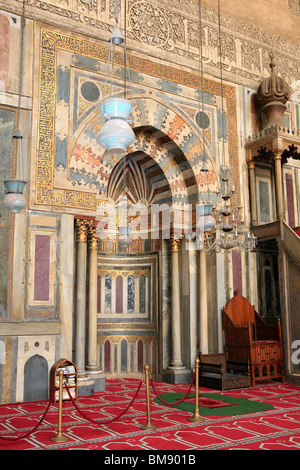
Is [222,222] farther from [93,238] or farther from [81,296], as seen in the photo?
[81,296]

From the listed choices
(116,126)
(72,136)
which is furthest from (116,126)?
(72,136)

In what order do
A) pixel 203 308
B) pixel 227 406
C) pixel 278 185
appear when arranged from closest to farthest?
pixel 227 406 < pixel 203 308 < pixel 278 185

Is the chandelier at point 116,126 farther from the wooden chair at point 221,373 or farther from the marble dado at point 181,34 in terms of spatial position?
the wooden chair at point 221,373

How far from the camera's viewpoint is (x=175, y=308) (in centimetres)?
Result: 867

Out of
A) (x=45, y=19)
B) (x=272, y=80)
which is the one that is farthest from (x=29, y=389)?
(x=272, y=80)

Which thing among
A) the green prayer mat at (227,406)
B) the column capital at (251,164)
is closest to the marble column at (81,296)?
the green prayer mat at (227,406)

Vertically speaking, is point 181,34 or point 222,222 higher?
point 181,34

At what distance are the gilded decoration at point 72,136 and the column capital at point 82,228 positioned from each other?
0.56 feet

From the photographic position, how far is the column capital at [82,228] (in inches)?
292

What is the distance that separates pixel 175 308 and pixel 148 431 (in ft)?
12.8

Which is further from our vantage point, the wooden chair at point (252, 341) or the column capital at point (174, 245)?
the column capital at point (174, 245)

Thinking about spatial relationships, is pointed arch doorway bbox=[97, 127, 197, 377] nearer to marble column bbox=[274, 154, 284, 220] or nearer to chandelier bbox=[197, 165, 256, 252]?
chandelier bbox=[197, 165, 256, 252]

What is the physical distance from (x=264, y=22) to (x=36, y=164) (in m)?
6.46

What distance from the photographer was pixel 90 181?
7.46m
